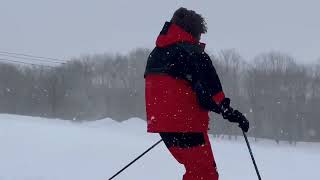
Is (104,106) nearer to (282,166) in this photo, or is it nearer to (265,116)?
(265,116)

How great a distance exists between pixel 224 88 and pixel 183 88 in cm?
7509

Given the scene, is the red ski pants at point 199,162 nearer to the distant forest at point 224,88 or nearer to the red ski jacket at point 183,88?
the red ski jacket at point 183,88

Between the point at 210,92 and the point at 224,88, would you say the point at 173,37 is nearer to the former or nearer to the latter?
the point at 210,92

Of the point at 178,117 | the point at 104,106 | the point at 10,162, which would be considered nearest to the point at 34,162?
the point at 10,162

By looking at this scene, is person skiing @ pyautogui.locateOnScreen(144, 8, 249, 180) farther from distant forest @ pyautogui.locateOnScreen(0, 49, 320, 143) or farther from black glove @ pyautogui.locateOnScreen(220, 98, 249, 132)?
distant forest @ pyautogui.locateOnScreen(0, 49, 320, 143)

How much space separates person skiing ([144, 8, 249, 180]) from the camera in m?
3.55

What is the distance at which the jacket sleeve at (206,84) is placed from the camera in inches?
138

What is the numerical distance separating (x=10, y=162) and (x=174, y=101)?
11.0 feet

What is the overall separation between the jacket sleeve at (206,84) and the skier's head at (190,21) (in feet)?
0.71

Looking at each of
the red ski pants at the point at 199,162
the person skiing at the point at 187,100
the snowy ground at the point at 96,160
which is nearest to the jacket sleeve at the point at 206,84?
the person skiing at the point at 187,100

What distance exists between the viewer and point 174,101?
3549mm

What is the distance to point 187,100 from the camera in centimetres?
357

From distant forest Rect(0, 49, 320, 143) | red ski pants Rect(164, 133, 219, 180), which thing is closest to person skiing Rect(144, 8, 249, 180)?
red ski pants Rect(164, 133, 219, 180)

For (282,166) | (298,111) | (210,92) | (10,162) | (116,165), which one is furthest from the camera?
(298,111)
